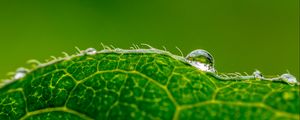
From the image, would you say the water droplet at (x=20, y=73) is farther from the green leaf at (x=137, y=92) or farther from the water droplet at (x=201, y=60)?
the water droplet at (x=201, y=60)

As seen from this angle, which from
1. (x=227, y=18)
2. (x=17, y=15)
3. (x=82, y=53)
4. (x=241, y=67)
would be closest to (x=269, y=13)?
(x=227, y=18)

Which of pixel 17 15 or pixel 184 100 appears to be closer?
pixel 184 100

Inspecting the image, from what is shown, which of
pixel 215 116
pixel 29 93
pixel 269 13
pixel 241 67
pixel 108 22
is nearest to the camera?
pixel 215 116

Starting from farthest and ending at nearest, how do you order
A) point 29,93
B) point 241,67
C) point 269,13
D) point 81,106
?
1. point 269,13
2. point 241,67
3. point 29,93
4. point 81,106

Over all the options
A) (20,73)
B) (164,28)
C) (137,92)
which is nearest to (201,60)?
(137,92)

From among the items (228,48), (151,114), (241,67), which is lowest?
(151,114)

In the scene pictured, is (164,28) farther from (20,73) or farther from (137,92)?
(137,92)

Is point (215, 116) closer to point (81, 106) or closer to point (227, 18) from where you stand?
point (81, 106)

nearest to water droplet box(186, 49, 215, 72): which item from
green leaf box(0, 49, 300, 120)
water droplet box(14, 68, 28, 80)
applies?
green leaf box(0, 49, 300, 120)
